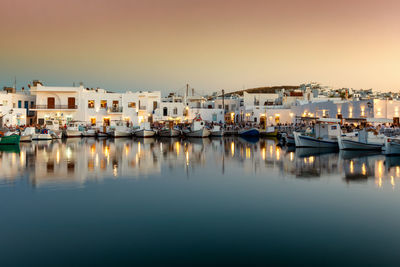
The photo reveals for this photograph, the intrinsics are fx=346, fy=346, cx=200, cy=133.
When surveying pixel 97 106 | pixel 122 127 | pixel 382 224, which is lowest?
pixel 382 224


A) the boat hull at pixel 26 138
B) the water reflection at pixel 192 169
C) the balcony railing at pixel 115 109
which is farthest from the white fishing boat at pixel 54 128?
the water reflection at pixel 192 169

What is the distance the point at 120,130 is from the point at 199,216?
3599 cm

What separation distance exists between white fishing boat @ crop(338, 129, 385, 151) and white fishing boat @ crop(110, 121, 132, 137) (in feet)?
88.0

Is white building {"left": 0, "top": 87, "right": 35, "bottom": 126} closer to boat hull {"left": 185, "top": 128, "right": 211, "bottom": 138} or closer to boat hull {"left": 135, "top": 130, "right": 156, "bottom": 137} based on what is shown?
boat hull {"left": 135, "top": 130, "right": 156, "bottom": 137}

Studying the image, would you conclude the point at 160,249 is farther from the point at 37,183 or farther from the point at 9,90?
the point at 9,90

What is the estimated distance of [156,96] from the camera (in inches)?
2157

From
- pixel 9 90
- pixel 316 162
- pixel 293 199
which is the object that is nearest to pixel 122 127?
pixel 9 90

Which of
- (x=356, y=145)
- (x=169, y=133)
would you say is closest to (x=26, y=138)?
(x=169, y=133)

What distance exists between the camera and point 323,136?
28172 mm

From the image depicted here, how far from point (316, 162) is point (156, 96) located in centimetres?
3855

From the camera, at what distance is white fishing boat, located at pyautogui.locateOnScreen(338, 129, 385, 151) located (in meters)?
24.5

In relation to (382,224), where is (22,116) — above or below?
above

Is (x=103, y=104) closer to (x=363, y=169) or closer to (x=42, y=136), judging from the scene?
(x=42, y=136)

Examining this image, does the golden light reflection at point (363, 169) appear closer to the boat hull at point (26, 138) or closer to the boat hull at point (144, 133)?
the boat hull at point (144, 133)
